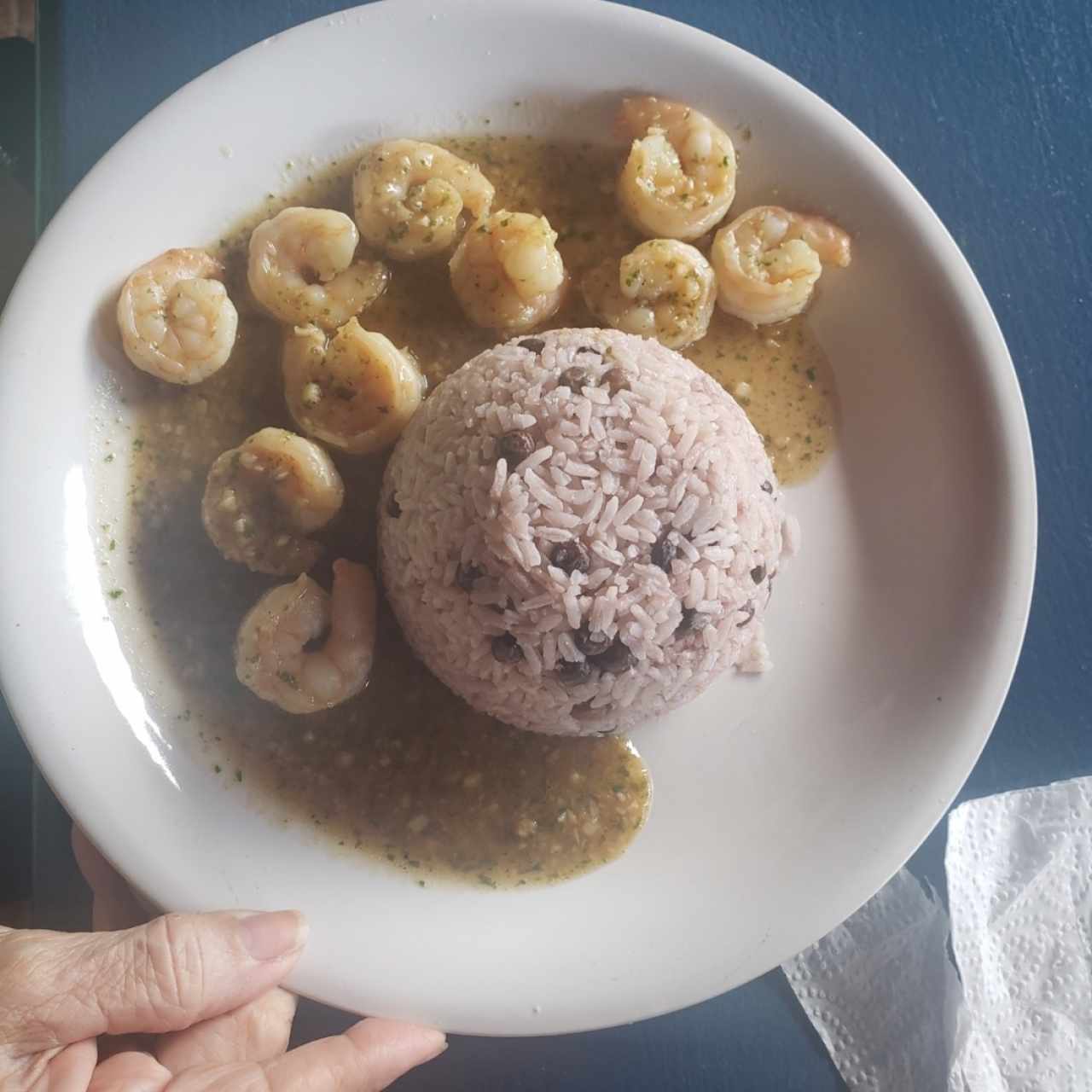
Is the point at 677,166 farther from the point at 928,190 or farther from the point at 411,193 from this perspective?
the point at 928,190

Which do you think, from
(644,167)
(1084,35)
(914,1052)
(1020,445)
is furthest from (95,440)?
(1084,35)

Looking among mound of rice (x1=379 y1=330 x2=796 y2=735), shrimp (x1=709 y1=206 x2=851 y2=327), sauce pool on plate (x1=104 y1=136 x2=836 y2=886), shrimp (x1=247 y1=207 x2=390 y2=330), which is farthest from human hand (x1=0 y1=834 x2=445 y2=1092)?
shrimp (x1=709 y1=206 x2=851 y2=327)

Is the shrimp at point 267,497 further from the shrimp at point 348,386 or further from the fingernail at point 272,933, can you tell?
the fingernail at point 272,933

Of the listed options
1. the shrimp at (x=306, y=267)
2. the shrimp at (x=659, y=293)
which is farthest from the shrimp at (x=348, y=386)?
the shrimp at (x=659, y=293)

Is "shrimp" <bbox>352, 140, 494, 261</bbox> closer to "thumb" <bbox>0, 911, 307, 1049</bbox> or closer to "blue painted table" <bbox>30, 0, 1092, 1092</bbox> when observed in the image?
"blue painted table" <bbox>30, 0, 1092, 1092</bbox>

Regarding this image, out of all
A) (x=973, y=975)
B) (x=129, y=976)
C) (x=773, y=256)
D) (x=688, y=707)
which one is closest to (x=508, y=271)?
(x=773, y=256)

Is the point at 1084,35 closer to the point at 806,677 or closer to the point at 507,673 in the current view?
the point at 806,677
